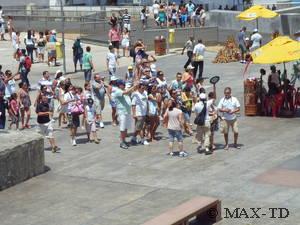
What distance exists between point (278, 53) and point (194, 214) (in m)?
8.95

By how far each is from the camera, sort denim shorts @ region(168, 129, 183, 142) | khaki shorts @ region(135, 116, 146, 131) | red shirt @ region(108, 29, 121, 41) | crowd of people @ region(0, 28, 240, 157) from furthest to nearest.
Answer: red shirt @ region(108, 29, 121, 41) < khaki shorts @ region(135, 116, 146, 131) < crowd of people @ region(0, 28, 240, 157) < denim shorts @ region(168, 129, 183, 142)

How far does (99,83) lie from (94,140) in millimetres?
1936

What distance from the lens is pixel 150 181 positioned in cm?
1566

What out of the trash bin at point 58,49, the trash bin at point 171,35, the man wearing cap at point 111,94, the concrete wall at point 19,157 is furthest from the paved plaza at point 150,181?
the trash bin at point 171,35

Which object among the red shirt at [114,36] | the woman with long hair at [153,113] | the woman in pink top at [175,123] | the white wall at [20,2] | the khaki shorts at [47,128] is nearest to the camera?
the woman in pink top at [175,123]

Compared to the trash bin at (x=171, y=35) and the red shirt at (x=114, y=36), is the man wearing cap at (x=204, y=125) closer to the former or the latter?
the red shirt at (x=114, y=36)

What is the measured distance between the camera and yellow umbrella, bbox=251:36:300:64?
20141 millimetres

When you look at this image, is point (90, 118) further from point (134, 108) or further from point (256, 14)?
point (256, 14)

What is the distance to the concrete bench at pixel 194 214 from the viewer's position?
12.1m

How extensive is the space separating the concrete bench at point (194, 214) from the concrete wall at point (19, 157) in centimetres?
423

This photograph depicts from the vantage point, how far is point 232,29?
139 ft

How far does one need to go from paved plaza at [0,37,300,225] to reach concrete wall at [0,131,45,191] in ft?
0.61

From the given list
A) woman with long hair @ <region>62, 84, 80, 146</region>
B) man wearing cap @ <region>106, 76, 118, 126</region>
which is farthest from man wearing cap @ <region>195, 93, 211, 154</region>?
woman with long hair @ <region>62, 84, 80, 146</region>

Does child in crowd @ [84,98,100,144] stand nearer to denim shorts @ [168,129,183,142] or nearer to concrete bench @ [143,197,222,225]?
denim shorts @ [168,129,183,142]
